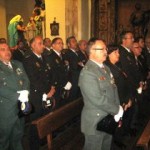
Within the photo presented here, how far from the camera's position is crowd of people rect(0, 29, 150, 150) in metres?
4.01

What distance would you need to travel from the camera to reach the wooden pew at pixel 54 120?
4.57 meters

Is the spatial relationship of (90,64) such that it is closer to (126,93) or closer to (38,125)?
(38,125)

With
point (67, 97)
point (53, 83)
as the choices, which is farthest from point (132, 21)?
point (53, 83)

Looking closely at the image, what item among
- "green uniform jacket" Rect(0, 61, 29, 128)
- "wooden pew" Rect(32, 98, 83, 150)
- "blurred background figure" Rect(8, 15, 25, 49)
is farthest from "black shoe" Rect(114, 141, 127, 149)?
"blurred background figure" Rect(8, 15, 25, 49)

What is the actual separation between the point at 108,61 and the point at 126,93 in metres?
0.63

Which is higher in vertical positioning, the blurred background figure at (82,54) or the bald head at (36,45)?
the bald head at (36,45)

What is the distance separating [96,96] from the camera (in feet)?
12.8

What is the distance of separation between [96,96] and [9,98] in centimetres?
130

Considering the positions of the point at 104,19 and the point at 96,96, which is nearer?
the point at 96,96

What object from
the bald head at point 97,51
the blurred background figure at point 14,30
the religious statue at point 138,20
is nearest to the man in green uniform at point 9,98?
the bald head at point 97,51

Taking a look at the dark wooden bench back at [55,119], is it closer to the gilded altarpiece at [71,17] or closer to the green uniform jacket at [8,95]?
the green uniform jacket at [8,95]

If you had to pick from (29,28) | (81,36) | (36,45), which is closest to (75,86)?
(36,45)

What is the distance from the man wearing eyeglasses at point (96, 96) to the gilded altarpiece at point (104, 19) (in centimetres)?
733

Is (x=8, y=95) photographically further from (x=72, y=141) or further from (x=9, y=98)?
(x=72, y=141)
